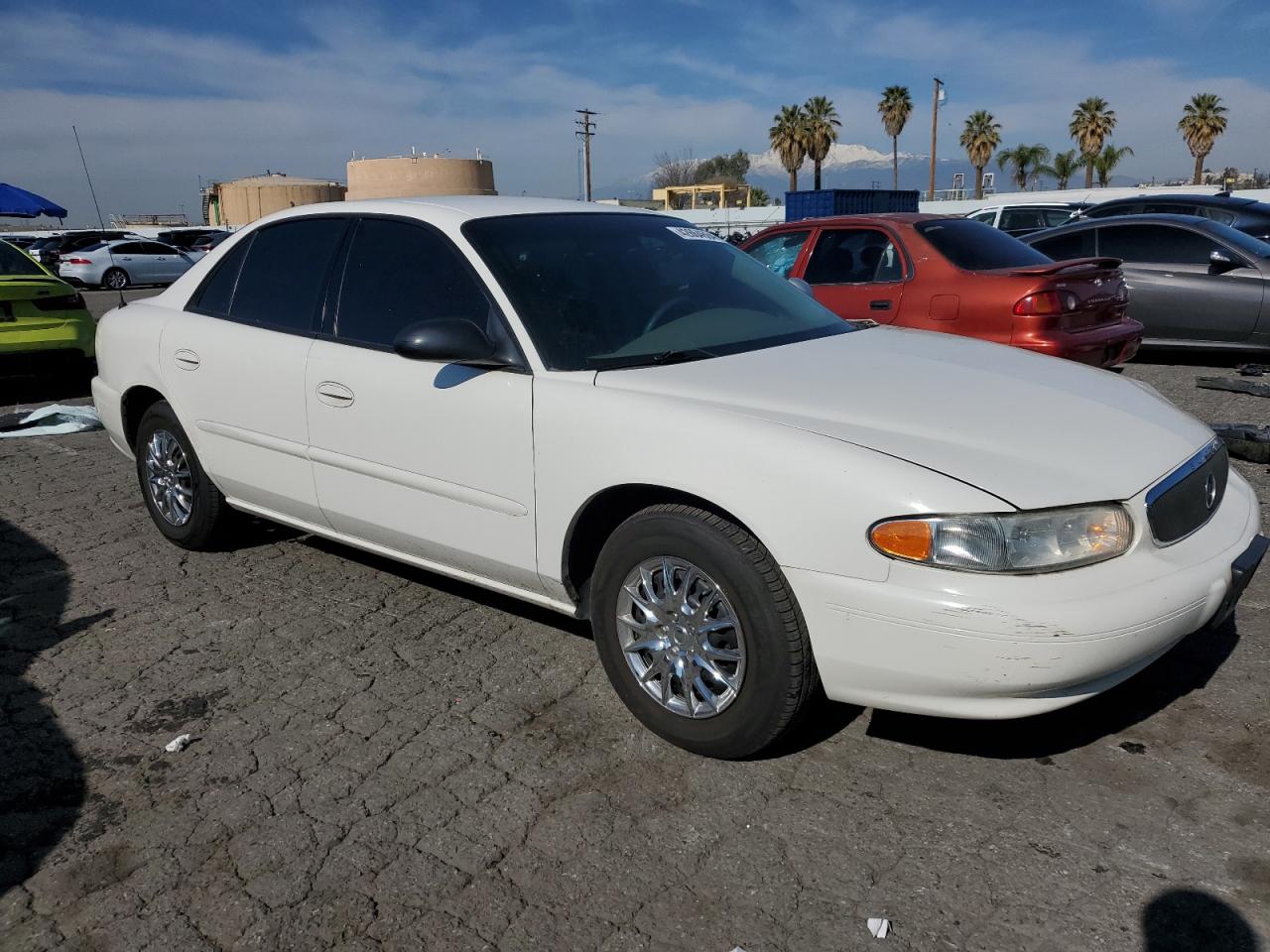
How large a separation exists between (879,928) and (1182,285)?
870 centimetres

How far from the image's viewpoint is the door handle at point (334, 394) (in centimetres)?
376

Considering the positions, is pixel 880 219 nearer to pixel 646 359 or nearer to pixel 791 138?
pixel 646 359

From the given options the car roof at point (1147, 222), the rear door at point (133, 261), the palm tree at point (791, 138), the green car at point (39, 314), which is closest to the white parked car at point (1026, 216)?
the car roof at point (1147, 222)

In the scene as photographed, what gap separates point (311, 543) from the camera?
5.11m

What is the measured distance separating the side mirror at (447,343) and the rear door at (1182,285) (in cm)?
813

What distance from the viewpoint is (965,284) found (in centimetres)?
681

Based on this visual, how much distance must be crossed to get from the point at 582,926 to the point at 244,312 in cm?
307

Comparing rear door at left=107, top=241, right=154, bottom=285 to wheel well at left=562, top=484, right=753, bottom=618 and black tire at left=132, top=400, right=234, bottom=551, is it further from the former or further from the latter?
wheel well at left=562, top=484, right=753, bottom=618

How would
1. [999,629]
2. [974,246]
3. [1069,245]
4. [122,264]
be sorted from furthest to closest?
[122,264]
[1069,245]
[974,246]
[999,629]

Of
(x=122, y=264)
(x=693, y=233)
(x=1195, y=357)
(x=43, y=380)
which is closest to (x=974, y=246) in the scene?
(x=693, y=233)

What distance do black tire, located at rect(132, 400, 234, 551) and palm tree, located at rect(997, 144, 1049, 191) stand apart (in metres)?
65.2

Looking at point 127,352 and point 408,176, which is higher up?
point 408,176

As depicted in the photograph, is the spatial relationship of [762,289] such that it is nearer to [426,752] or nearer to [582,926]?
[426,752]

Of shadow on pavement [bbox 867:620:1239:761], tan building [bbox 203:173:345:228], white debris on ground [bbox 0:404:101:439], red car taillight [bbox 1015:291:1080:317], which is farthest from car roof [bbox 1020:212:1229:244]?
tan building [bbox 203:173:345:228]
